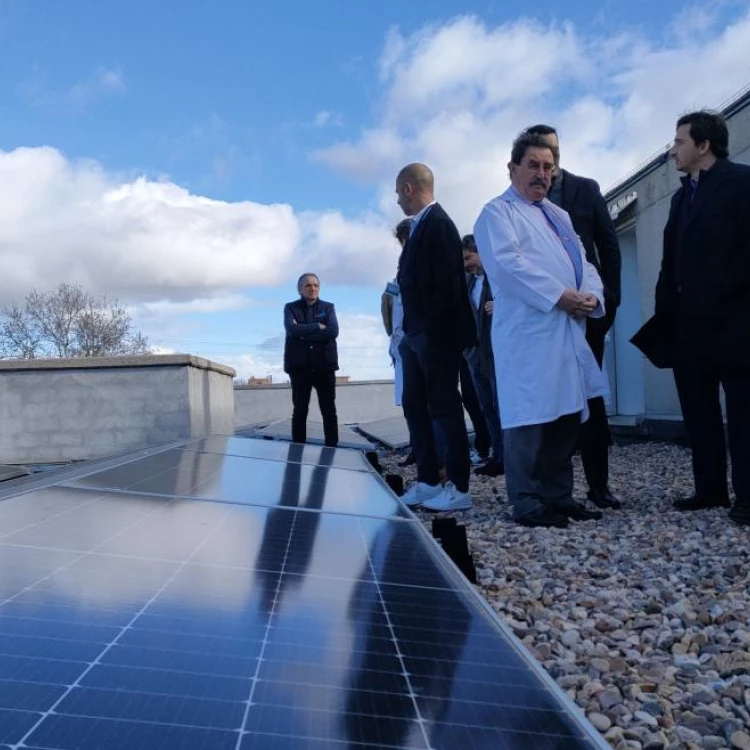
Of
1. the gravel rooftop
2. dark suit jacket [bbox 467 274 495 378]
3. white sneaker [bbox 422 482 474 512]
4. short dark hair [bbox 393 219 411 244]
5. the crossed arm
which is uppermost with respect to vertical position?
short dark hair [bbox 393 219 411 244]

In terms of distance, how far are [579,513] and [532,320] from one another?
3.41ft

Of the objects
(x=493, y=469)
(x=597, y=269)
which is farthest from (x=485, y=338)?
(x=597, y=269)

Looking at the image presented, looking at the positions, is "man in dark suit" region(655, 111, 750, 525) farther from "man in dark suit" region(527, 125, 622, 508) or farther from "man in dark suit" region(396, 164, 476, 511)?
"man in dark suit" region(396, 164, 476, 511)

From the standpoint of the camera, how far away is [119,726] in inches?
40.2

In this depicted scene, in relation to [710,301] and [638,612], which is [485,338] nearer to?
[710,301]

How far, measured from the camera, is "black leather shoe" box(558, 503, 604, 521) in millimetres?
4293

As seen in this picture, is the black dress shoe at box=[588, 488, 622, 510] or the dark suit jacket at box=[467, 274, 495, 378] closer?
the black dress shoe at box=[588, 488, 622, 510]

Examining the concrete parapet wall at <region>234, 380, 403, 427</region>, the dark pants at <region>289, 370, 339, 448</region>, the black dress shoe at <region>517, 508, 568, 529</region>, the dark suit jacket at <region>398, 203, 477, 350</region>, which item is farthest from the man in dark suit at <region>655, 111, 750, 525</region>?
the concrete parapet wall at <region>234, 380, 403, 427</region>

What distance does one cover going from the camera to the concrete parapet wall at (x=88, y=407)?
30.2ft

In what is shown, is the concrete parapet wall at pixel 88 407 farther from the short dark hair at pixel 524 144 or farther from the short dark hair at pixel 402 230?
the short dark hair at pixel 524 144

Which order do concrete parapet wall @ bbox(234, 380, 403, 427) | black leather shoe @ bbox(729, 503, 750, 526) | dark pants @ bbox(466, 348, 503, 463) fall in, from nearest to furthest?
1. black leather shoe @ bbox(729, 503, 750, 526)
2. dark pants @ bbox(466, 348, 503, 463)
3. concrete parapet wall @ bbox(234, 380, 403, 427)

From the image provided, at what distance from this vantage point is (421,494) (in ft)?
16.0

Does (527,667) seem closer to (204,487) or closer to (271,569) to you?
(271,569)

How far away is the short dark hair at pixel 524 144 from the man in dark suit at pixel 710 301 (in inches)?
28.6
